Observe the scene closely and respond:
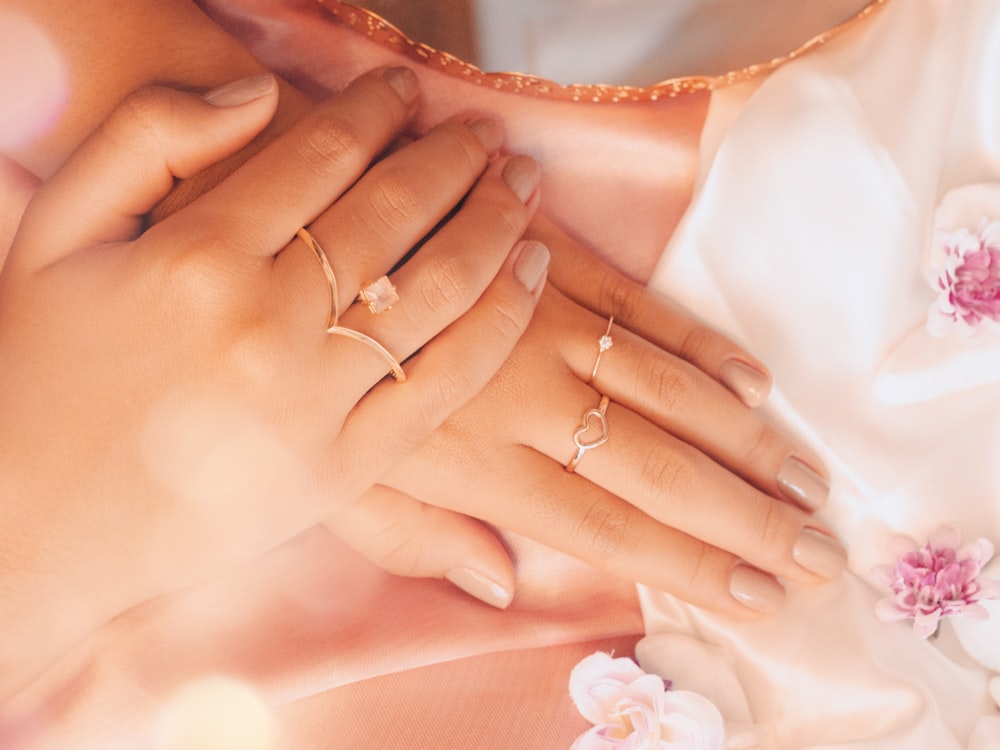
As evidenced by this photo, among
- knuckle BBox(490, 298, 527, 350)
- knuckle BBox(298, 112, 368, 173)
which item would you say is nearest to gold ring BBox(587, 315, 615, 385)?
knuckle BBox(490, 298, 527, 350)

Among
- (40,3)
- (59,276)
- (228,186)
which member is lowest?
(59,276)

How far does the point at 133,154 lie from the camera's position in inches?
35.1

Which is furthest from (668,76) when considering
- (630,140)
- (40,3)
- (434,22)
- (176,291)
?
(40,3)

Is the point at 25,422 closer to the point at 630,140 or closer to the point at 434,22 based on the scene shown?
the point at 434,22

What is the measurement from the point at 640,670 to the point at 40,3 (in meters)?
0.93

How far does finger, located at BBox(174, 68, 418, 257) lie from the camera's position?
2.84 ft

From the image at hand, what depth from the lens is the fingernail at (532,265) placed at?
3.15 ft

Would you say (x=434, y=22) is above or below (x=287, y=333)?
above

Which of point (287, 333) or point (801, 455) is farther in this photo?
point (801, 455)

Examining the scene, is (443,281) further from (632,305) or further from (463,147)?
(632,305)

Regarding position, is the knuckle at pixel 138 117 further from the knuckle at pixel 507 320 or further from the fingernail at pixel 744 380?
the fingernail at pixel 744 380

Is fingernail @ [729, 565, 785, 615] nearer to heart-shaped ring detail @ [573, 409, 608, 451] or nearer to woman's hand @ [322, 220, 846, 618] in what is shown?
woman's hand @ [322, 220, 846, 618]

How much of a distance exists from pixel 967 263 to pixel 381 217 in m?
0.59

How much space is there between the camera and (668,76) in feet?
3.24
